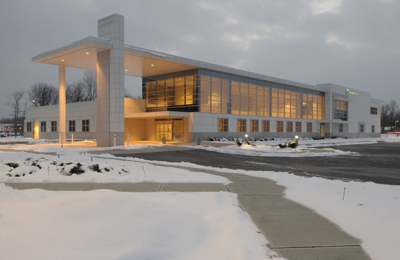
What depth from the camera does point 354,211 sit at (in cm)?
673

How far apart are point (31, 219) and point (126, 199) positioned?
1.69 metres

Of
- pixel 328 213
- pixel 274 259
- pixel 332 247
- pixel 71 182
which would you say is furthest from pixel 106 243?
pixel 71 182

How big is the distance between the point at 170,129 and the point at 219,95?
8.19 metres

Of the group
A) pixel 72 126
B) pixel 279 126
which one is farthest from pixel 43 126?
pixel 279 126

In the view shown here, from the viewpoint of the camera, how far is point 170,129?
42062 mm

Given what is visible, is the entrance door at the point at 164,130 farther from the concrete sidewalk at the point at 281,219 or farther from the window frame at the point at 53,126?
the concrete sidewalk at the point at 281,219

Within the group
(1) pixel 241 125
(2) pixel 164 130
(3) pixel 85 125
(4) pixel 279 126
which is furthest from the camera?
(4) pixel 279 126

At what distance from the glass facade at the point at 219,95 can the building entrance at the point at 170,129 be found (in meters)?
2.27

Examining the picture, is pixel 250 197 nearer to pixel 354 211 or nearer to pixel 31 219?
pixel 354 211

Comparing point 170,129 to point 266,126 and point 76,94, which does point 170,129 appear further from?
point 76,94

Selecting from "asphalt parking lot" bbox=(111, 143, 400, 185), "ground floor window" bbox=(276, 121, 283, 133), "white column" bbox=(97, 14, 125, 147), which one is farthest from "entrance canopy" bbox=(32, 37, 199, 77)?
"ground floor window" bbox=(276, 121, 283, 133)

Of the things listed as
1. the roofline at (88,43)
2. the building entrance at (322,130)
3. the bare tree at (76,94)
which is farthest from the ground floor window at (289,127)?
the bare tree at (76,94)

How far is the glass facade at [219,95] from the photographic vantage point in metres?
41.5

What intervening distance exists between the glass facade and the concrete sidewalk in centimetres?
3137
